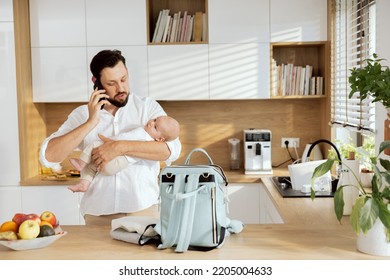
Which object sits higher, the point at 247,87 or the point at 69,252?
the point at 247,87

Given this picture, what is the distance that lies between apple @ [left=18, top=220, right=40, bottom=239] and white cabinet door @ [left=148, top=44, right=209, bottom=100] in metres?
2.65

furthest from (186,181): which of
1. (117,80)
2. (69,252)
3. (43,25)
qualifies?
(43,25)

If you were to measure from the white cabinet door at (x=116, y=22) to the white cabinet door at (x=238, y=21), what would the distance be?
0.55 metres

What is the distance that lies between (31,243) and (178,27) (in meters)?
3.00

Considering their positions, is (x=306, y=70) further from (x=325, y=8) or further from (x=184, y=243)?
(x=184, y=243)

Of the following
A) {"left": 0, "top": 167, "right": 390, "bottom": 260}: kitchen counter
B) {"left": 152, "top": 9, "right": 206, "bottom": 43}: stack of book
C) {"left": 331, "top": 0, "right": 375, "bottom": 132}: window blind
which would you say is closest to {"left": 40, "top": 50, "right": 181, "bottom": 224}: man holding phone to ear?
{"left": 0, "top": 167, "right": 390, "bottom": 260}: kitchen counter

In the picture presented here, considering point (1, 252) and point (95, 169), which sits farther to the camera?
point (95, 169)

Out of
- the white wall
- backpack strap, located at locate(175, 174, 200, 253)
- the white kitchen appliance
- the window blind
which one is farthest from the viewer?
the white kitchen appliance

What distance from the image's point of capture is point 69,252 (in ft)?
7.30

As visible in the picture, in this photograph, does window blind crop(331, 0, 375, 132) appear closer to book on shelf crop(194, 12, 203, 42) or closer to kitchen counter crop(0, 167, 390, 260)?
book on shelf crop(194, 12, 203, 42)

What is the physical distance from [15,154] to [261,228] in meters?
2.71

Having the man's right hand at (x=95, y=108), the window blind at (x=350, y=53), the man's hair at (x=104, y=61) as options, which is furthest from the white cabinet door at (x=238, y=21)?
the man's right hand at (x=95, y=108)

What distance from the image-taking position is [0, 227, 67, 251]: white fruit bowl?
7.26 feet

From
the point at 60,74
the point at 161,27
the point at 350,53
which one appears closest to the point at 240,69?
the point at 161,27
